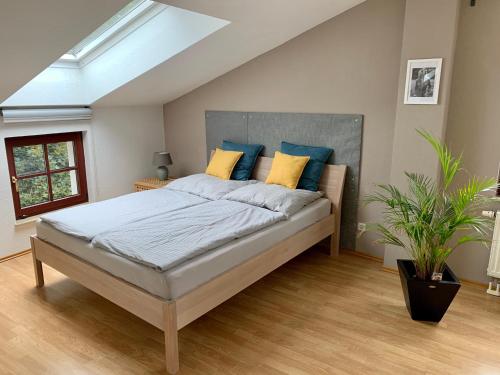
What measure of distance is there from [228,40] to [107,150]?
191 cm

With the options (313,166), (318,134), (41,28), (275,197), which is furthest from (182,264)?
(318,134)

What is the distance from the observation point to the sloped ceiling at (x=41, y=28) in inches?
82.0

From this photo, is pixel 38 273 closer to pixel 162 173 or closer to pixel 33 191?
pixel 33 191

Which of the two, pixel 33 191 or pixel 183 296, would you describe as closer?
pixel 183 296

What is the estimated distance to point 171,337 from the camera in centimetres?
209

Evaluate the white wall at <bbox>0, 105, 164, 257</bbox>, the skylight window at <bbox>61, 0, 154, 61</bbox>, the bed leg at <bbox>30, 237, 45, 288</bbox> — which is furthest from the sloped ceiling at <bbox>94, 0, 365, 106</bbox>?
the bed leg at <bbox>30, 237, 45, 288</bbox>

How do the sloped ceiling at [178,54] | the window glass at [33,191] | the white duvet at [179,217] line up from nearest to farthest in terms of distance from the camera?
the sloped ceiling at [178,54], the white duvet at [179,217], the window glass at [33,191]

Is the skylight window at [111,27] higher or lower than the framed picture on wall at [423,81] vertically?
higher

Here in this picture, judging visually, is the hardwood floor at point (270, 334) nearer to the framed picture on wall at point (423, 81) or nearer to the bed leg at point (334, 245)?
the bed leg at point (334, 245)

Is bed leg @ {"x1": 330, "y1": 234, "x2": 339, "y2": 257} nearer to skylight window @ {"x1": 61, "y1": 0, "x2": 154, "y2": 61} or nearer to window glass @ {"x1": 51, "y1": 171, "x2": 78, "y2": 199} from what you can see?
skylight window @ {"x1": 61, "y1": 0, "x2": 154, "y2": 61}

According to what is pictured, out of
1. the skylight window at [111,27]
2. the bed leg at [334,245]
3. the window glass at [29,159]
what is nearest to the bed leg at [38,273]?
the window glass at [29,159]

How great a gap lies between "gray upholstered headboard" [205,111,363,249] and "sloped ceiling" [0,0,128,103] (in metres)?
1.93

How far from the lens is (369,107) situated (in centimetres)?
336

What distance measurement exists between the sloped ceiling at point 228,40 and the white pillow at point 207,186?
1012 mm
